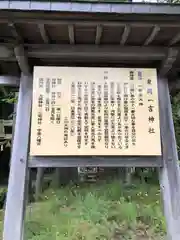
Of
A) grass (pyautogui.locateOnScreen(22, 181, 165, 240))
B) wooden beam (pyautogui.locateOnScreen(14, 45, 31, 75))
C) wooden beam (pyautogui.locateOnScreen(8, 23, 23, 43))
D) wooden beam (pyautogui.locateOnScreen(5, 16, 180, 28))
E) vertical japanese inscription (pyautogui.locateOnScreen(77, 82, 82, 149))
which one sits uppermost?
wooden beam (pyautogui.locateOnScreen(8, 23, 23, 43))

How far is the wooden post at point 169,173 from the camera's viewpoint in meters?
2.55

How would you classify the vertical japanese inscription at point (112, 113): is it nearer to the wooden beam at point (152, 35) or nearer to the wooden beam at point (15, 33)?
the wooden beam at point (152, 35)

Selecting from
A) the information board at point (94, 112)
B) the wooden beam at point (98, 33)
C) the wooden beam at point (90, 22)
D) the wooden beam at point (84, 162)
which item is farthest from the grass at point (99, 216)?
the wooden beam at point (90, 22)

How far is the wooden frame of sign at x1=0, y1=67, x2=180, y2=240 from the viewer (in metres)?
2.50

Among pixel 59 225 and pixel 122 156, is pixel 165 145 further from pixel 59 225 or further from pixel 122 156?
pixel 59 225

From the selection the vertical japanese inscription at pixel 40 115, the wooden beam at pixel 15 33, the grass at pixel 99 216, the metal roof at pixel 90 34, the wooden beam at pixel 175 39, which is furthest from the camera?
the grass at pixel 99 216

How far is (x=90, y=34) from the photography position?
8.17 ft

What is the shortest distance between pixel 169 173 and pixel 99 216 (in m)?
2.87

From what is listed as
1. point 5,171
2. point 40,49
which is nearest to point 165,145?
point 40,49

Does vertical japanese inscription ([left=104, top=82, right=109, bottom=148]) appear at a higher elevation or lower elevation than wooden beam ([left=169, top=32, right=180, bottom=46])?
lower

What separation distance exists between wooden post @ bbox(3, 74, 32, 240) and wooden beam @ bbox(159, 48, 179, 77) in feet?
4.40

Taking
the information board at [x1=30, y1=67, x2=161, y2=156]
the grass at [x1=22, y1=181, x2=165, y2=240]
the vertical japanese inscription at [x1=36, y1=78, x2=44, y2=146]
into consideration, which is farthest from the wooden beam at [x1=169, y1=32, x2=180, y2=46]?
the grass at [x1=22, y1=181, x2=165, y2=240]

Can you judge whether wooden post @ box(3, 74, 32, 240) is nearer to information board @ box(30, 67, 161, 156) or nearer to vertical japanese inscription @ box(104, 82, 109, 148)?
information board @ box(30, 67, 161, 156)

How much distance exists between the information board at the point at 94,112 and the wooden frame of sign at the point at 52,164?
9 cm
